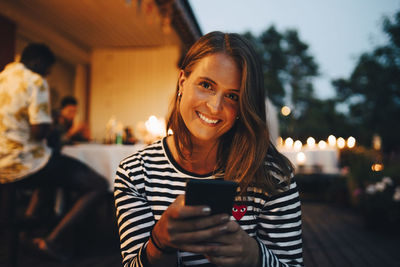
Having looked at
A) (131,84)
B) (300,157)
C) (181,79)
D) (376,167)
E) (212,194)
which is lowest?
(376,167)

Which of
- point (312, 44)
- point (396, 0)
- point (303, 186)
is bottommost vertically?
Result: point (303, 186)

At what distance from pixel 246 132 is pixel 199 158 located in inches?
7.9

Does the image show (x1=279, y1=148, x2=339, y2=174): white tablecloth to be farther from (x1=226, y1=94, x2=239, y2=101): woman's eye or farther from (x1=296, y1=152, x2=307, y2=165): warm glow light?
(x1=226, y1=94, x2=239, y2=101): woman's eye

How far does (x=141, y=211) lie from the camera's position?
2.96 ft

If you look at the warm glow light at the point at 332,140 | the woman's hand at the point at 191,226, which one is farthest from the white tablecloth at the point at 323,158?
the woman's hand at the point at 191,226

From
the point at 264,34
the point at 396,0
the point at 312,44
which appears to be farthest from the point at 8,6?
the point at 312,44

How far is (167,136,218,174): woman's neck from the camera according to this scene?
101 cm

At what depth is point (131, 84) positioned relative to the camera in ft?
22.9

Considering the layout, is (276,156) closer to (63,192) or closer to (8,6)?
(63,192)

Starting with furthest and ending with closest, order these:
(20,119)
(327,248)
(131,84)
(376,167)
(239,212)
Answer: (131,84), (376,167), (327,248), (20,119), (239,212)

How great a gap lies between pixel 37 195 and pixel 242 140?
8.81 ft

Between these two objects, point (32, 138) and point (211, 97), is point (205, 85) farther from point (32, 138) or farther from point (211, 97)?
point (32, 138)

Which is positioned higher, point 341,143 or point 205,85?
point 205,85

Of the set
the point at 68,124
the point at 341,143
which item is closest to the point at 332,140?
the point at 341,143
